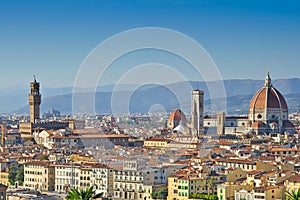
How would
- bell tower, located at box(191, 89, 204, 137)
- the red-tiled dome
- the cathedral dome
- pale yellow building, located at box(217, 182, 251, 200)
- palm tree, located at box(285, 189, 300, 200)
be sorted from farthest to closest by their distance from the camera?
the red-tiled dome → bell tower, located at box(191, 89, 204, 137) → the cathedral dome → pale yellow building, located at box(217, 182, 251, 200) → palm tree, located at box(285, 189, 300, 200)

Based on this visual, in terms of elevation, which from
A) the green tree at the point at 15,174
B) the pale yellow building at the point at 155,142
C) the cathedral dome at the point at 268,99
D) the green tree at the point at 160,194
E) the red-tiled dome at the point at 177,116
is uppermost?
the cathedral dome at the point at 268,99

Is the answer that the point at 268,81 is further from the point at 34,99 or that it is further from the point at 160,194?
the point at 160,194

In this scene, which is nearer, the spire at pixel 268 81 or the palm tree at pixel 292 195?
the palm tree at pixel 292 195

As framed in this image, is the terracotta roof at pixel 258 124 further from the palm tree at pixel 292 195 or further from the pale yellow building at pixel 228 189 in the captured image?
the palm tree at pixel 292 195

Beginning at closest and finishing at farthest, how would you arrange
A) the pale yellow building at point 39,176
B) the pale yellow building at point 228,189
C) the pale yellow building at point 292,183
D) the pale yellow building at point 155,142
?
the pale yellow building at point 292,183
the pale yellow building at point 228,189
the pale yellow building at point 39,176
the pale yellow building at point 155,142

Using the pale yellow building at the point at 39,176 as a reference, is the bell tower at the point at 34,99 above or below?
above

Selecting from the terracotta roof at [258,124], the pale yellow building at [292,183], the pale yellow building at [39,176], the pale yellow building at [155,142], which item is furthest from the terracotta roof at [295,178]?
the terracotta roof at [258,124]

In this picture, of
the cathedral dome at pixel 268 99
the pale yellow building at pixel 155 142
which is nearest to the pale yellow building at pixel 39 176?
the pale yellow building at pixel 155 142

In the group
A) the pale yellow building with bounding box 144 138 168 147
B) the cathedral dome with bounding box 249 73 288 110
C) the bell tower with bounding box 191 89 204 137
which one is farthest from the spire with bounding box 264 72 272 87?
the pale yellow building with bounding box 144 138 168 147

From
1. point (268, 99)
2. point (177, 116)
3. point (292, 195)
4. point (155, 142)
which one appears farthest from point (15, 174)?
point (177, 116)

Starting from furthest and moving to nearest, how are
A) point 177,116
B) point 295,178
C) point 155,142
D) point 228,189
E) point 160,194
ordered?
point 177,116
point 155,142
point 160,194
point 228,189
point 295,178

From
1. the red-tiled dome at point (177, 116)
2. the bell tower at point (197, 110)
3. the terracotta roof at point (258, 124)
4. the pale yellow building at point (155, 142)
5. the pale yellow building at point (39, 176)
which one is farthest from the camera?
the red-tiled dome at point (177, 116)

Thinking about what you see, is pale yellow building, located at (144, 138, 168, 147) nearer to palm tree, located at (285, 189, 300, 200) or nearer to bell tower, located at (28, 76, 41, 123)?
bell tower, located at (28, 76, 41, 123)

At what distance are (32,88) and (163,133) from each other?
919cm
